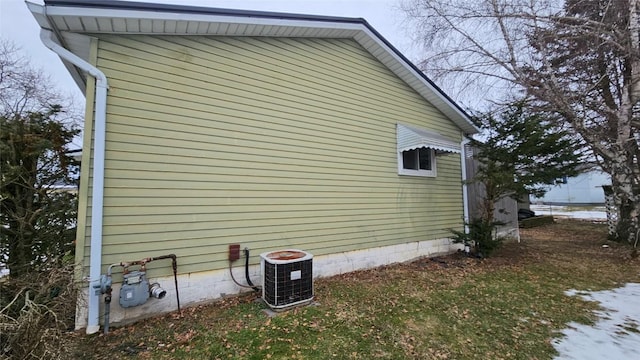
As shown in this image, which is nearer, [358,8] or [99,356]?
[99,356]

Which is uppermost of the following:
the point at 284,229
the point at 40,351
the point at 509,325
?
the point at 284,229

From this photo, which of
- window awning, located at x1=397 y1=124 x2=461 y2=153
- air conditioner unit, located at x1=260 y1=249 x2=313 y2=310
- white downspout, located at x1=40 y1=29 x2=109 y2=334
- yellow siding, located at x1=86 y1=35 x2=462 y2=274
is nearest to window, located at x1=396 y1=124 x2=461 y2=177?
window awning, located at x1=397 y1=124 x2=461 y2=153

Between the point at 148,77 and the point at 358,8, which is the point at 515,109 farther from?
the point at 148,77

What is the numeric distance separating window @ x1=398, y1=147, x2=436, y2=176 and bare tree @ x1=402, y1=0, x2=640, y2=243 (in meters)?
4.25

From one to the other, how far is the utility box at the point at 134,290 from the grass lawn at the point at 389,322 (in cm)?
35

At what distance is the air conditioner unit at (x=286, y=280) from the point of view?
404 cm

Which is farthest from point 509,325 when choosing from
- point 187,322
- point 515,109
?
point 515,109

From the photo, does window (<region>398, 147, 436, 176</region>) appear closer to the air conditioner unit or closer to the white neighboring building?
the air conditioner unit

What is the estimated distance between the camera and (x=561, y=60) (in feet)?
31.9

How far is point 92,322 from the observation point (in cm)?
344

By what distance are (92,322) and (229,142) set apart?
2949 millimetres

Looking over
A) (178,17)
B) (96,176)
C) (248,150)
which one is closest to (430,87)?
(248,150)

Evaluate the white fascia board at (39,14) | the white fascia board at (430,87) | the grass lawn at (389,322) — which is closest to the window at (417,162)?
the white fascia board at (430,87)

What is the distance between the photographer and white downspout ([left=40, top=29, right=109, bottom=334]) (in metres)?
3.44
